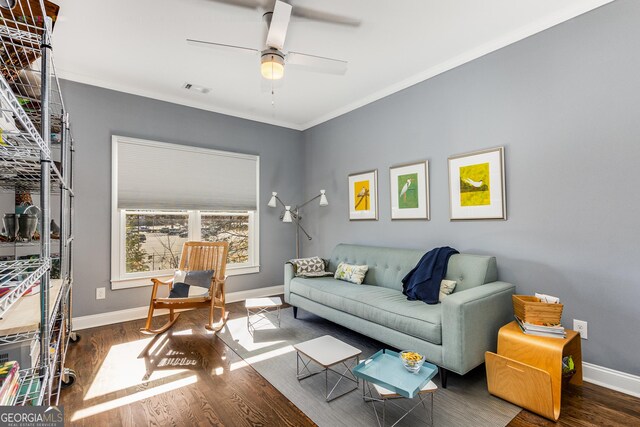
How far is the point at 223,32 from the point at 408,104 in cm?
208

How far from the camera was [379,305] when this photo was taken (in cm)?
269

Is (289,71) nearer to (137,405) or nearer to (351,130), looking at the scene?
(351,130)

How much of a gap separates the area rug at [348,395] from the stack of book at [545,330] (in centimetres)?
49

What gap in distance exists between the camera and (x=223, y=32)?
2674 millimetres

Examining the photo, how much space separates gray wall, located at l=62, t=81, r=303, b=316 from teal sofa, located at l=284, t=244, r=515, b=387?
5.79 ft

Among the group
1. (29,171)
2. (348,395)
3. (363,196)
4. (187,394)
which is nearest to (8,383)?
(29,171)

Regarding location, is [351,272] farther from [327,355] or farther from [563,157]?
[563,157]

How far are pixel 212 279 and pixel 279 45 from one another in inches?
90.5

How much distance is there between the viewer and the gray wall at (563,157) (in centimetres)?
219

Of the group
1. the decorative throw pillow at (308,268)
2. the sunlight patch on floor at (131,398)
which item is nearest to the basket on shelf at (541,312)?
the decorative throw pillow at (308,268)

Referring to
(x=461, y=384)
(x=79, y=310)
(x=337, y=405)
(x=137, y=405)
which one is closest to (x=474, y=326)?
(x=461, y=384)

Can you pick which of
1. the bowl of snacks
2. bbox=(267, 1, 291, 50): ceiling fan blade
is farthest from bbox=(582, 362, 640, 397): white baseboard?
bbox=(267, 1, 291, 50): ceiling fan blade

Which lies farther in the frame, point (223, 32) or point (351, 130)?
point (351, 130)

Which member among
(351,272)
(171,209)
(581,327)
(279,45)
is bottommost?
(581,327)
